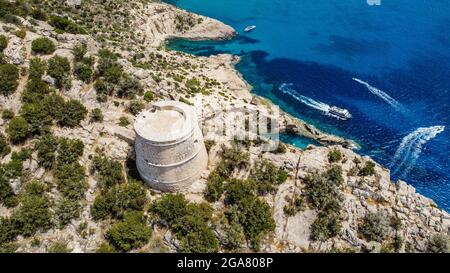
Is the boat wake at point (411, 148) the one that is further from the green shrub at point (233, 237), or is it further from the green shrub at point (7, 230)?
the green shrub at point (7, 230)

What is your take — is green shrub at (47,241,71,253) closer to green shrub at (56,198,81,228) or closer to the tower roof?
green shrub at (56,198,81,228)

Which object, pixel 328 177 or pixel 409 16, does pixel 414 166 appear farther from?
pixel 409 16

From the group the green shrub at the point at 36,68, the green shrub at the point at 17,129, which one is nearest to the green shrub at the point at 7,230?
the green shrub at the point at 17,129

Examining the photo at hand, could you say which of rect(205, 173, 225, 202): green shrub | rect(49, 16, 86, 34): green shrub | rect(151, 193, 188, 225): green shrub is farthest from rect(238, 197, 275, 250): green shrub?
rect(49, 16, 86, 34): green shrub

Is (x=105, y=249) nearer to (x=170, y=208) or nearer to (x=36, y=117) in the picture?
(x=170, y=208)

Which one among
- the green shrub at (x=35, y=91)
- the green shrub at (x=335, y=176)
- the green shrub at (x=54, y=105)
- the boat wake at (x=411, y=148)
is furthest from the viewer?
the boat wake at (x=411, y=148)

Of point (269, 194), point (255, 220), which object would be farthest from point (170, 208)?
point (269, 194)

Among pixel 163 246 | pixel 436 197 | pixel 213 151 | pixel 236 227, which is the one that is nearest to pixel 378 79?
pixel 436 197
